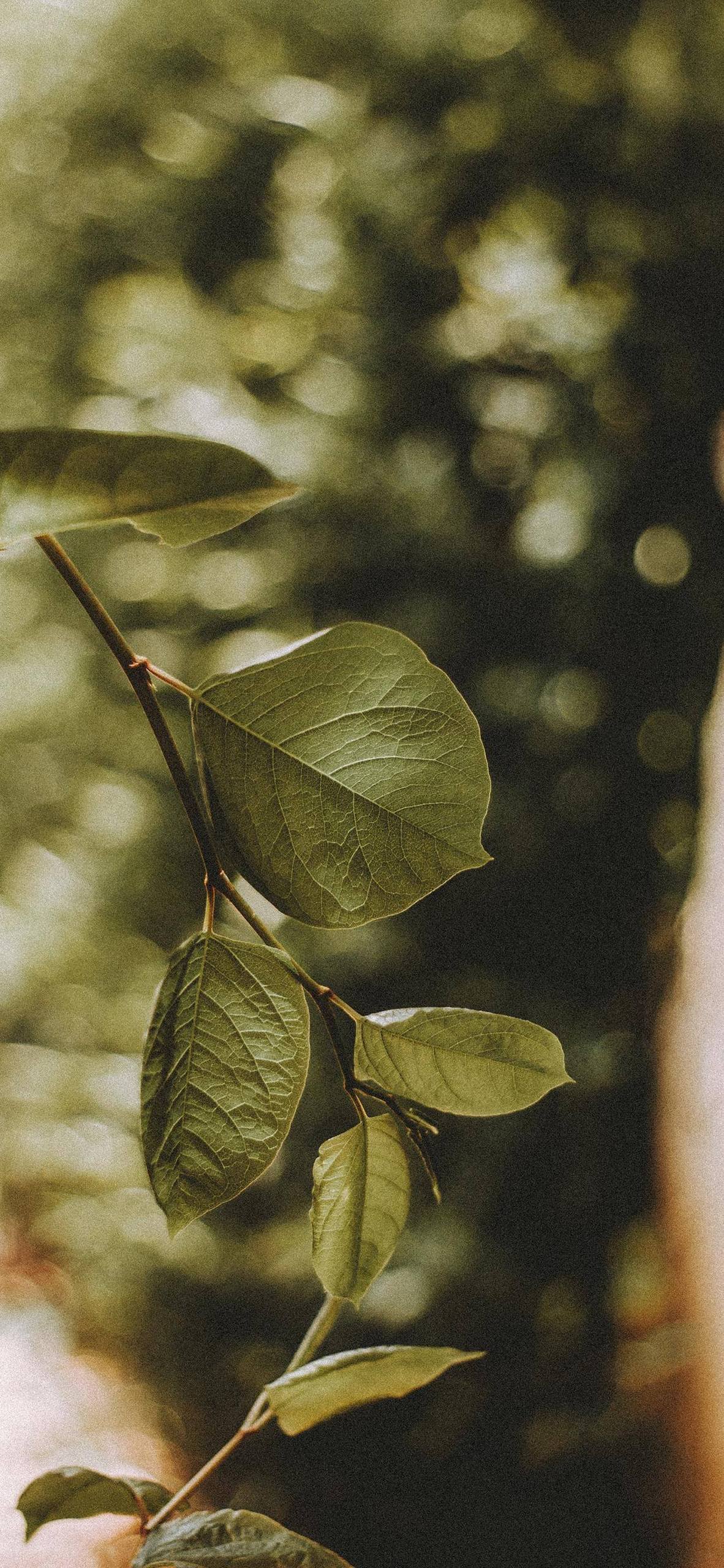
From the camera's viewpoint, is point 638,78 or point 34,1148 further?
point 34,1148

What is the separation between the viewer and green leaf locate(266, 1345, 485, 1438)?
9.2 inches

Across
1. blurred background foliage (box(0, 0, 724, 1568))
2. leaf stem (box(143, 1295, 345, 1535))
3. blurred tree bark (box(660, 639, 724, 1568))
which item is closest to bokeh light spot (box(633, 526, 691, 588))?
blurred background foliage (box(0, 0, 724, 1568))

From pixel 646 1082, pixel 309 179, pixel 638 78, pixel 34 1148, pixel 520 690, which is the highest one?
pixel 638 78

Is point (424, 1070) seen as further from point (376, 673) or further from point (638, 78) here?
point (638, 78)

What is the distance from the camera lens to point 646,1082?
856 millimetres

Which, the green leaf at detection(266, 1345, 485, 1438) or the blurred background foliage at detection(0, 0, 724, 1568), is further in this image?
the blurred background foliage at detection(0, 0, 724, 1568)

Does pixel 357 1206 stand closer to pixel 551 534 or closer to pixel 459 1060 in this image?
pixel 459 1060

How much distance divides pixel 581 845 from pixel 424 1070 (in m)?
0.66

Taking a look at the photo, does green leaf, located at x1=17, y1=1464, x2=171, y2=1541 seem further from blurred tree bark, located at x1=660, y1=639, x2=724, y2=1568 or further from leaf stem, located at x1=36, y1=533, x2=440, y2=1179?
blurred tree bark, located at x1=660, y1=639, x2=724, y2=1568

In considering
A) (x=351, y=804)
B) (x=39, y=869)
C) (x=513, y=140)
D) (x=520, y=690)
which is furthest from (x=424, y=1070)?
(x=513, y=140)

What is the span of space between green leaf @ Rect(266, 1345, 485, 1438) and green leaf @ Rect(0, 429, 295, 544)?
206 mm

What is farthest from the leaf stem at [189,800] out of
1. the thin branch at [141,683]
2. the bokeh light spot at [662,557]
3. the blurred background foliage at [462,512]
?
the bokeh light spot at [662,557]

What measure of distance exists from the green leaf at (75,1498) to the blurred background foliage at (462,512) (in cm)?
53

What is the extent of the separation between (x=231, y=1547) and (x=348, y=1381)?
0.04m
